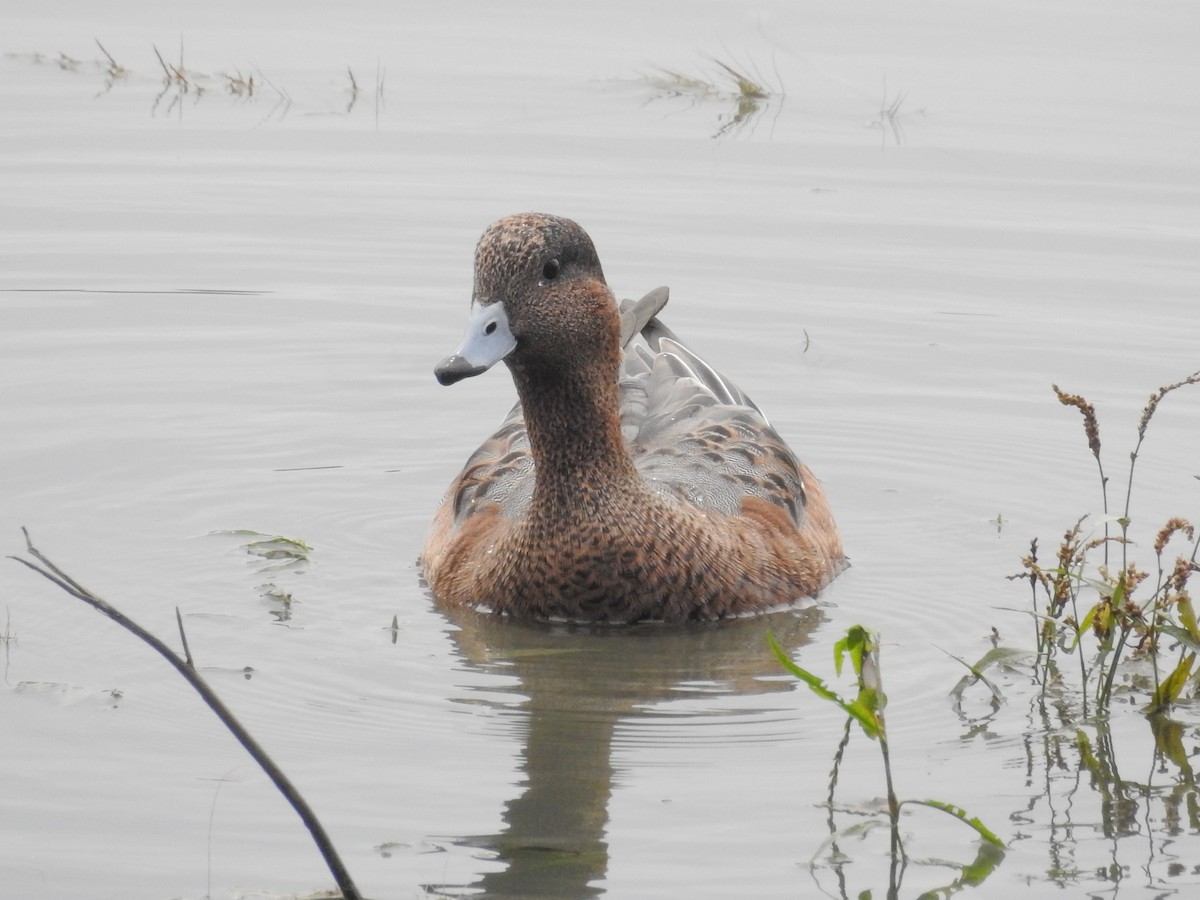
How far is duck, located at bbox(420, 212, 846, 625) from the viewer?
7.30 m

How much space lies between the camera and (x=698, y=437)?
8547mm

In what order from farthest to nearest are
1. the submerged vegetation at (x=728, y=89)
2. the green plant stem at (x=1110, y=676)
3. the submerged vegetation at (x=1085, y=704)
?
the submerged vegetation at (x=728, y=89) → the green plant stem at (x=1110, y=676) → the submerged vegetation at (x=1085, y=704)

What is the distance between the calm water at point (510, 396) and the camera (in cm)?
564

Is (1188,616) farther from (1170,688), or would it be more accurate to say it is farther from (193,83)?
(193,83)

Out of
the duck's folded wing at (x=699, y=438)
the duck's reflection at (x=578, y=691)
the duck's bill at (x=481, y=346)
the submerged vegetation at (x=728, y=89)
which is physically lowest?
the duck's reflection at (x=578, y=691)

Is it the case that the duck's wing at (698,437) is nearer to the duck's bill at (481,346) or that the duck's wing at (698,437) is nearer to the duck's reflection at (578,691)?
the duck's reflection at (578,691)

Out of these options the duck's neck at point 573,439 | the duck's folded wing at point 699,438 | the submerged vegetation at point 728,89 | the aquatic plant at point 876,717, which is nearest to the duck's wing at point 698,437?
the duck's folded wing at point 699,438

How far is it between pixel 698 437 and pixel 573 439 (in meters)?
0.94

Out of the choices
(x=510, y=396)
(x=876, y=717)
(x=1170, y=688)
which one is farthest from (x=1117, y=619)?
(x=510, y=396)

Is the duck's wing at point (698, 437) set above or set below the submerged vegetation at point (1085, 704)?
above

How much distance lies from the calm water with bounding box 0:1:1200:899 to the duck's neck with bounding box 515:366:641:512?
0.56 meters

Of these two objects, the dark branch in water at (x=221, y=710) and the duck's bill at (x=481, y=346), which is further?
the duck's bill at (x=481, y=346)

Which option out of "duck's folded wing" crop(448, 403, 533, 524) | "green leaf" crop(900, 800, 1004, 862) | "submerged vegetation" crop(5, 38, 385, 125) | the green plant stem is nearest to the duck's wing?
"duck's folded wing" crop(448, 403, 533, 524)

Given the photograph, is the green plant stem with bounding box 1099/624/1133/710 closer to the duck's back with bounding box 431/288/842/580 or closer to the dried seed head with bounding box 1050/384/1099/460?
the dried seed head with bounding box 1050/384/1099/460
